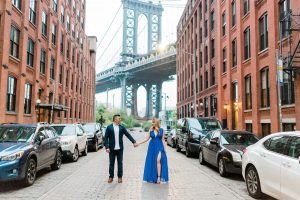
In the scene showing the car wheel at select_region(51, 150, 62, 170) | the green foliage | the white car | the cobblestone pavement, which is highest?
the green foliage

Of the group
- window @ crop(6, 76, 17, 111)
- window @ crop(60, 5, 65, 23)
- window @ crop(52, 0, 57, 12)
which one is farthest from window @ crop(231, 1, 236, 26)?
window @ crop(6, 76, 17, 111)

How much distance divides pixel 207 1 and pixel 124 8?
105m

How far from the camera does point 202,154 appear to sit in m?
13.0

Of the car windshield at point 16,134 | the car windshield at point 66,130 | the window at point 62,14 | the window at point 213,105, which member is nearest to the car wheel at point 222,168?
the car windshield at point 16,134

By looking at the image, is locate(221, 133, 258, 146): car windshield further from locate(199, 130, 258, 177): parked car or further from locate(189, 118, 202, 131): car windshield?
locate(189, 118, 202, 131): car windshield

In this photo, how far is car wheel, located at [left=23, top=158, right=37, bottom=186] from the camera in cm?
812

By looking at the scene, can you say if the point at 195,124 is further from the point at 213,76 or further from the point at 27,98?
the point at 213,76

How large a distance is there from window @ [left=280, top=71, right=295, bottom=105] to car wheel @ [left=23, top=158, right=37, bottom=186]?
13342 mm

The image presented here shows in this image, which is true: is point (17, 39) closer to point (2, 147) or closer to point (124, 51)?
point (2, 147)

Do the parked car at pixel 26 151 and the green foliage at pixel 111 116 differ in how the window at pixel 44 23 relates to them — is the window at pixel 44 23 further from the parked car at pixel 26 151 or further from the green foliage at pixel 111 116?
the green foliage at pixel 111 116

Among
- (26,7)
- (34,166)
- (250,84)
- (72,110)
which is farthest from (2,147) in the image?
(72,110)

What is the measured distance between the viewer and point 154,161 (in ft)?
27.9

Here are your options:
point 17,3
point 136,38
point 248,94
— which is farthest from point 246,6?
point 136,38

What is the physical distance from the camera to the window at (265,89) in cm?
2067
